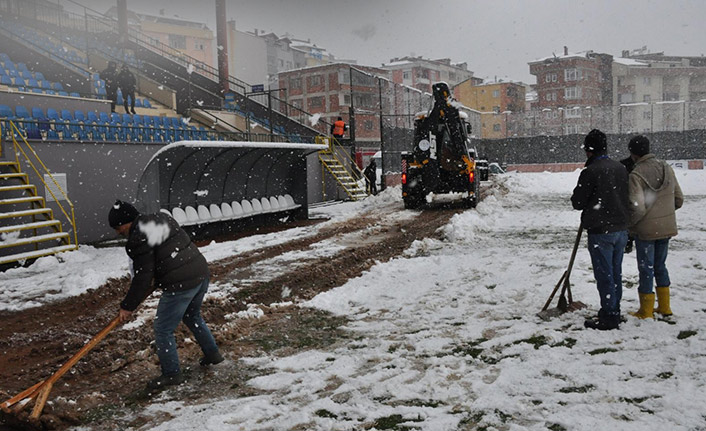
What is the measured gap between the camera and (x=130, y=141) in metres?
14.4

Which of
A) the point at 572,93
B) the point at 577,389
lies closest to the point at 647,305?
the point at 577,389

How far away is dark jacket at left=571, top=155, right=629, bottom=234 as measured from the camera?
5461mm

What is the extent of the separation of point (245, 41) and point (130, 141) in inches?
2436

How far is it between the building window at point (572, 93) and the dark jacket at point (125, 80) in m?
64.5

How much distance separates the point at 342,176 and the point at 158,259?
59.4 feet

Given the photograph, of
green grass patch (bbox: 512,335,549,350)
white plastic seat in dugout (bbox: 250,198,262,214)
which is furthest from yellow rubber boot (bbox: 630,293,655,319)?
white plastic seat in dugout (bbox: 250,198,262,214)

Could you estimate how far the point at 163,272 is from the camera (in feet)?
15.2

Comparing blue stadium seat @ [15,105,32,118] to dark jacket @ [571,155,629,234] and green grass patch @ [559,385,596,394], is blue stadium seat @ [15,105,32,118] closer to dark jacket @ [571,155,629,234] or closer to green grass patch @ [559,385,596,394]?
dark jacket @ [571,155,629,234]

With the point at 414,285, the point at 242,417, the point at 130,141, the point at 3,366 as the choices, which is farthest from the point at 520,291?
the point at 130,141

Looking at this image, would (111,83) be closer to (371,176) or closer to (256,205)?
(256,205)

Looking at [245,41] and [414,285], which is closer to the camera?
[414,285]

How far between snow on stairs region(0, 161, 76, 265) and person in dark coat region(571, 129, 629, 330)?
30.4 feet

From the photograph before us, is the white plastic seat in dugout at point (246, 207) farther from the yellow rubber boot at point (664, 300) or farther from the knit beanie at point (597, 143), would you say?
the yellow rubber boot at point (664, 300)

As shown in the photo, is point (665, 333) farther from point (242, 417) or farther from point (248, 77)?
point (248, 77)
